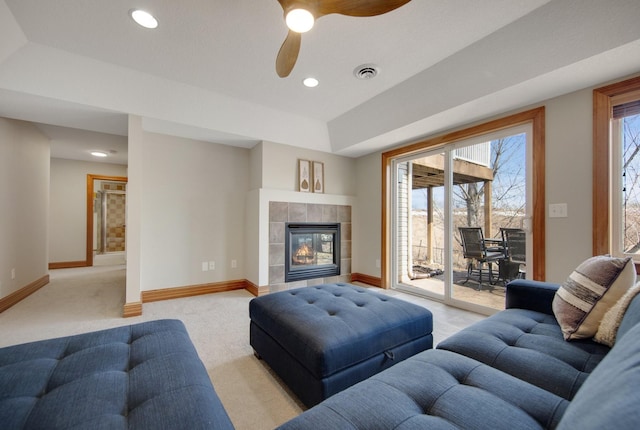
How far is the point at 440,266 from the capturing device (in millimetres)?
3484

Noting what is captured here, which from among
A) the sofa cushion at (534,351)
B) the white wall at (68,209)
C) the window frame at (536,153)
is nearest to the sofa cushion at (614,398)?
the sofa cushion at (534,351)

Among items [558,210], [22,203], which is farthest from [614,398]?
[22,203]

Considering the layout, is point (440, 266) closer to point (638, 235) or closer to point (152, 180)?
point (638, 235)

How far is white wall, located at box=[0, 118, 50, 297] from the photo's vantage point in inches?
120

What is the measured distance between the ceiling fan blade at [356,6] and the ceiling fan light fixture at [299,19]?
0.05m

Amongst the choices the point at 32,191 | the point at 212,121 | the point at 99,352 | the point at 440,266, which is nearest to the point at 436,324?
the point at 440,266

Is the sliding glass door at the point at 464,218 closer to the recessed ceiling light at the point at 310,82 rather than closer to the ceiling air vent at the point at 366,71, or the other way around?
the ceiling air vent at the point at 366,71

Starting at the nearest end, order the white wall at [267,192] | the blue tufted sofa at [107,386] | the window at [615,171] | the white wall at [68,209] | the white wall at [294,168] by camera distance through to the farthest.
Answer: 1. the blue tufted sofa at [107,386]
2. the window at [615,171]
3. the white wall at [267,192]
4. the white wall at [294,168]
5. the white wall at [68,209]

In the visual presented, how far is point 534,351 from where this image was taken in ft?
3.86

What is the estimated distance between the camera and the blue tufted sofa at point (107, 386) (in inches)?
29.8

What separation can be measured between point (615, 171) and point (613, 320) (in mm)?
1664

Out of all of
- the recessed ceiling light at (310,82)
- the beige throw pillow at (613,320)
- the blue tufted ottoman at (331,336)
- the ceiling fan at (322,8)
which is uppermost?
the recessed ceiling light at (310,82)

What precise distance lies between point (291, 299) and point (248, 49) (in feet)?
6.96

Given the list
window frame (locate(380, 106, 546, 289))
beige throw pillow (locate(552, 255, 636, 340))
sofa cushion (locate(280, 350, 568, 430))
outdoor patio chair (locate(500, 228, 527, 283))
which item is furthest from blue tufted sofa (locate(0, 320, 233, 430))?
outdoor patio chair (locate(500, 228, 527, 283))
